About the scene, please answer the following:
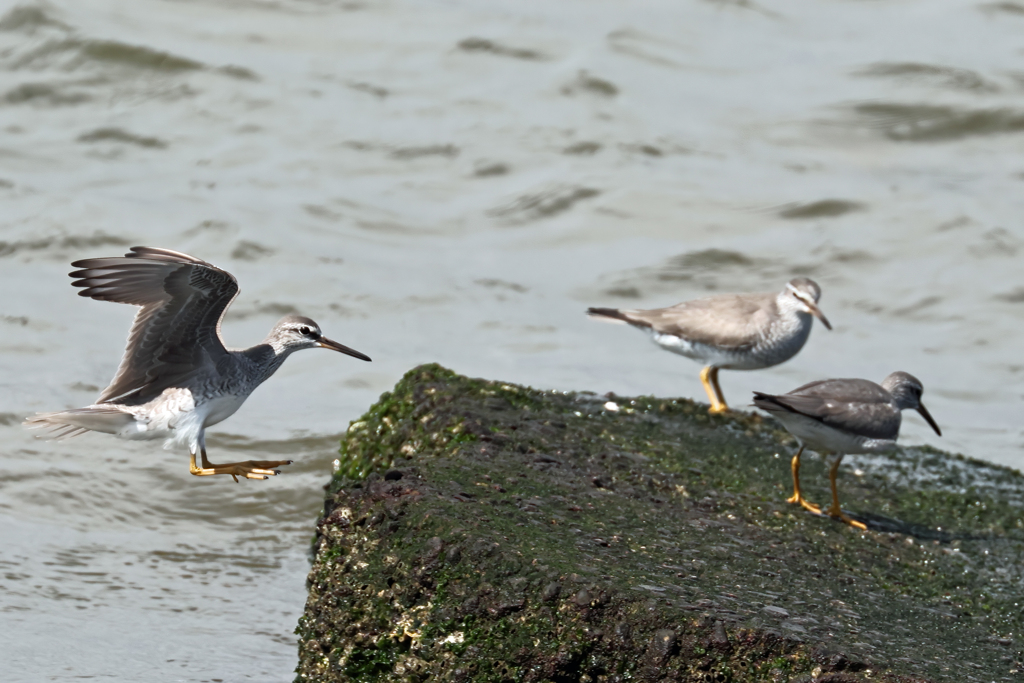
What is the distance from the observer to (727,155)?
13.4 m

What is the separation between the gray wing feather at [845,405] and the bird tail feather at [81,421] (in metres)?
3.08

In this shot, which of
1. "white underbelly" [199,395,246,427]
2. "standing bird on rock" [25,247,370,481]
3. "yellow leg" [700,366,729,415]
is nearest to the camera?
"standing bird on rock" [25,247,370,481]

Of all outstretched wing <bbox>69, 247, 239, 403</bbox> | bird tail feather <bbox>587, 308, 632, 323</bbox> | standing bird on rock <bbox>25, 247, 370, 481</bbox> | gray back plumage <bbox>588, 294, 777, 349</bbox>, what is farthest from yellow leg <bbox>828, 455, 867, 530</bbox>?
outstretched wing <bbox>69, 247, 239, 403</bbox>

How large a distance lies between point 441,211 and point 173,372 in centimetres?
700

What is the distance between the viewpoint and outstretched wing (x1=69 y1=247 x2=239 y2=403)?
5.13 metres

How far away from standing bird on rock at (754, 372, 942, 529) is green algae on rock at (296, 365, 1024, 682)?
0.19 m

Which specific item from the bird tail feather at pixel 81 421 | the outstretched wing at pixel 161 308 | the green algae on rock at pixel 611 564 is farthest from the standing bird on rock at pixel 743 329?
the bird tail feather at pixel 81 421

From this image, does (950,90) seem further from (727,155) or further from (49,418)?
(49,418)

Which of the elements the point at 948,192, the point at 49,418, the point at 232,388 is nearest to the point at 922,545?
the point at 232,388

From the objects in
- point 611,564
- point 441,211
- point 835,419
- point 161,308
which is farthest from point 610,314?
point 611,564

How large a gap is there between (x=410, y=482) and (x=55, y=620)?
2.72 meters

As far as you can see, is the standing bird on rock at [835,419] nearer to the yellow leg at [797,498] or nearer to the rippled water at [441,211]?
the yellow leg at [797,498]

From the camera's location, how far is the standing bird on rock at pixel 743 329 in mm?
8039

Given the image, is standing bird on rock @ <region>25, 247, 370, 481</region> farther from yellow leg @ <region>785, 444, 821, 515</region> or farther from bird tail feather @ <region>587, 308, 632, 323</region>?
bird tail feather @ <region>587, 308, 632, 323</region>
